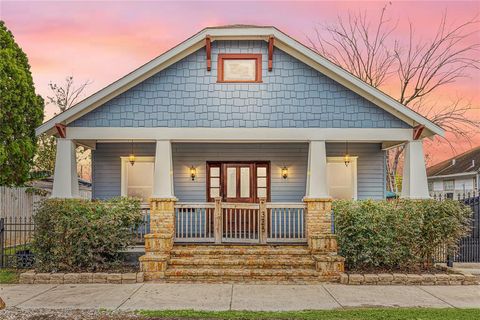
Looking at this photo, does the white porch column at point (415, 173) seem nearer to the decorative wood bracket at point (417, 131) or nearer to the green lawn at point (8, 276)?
the decorative wood bracket at point (417, 131)

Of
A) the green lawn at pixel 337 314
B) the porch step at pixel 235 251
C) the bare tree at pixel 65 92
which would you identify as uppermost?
the bare tree at pixel 65 92

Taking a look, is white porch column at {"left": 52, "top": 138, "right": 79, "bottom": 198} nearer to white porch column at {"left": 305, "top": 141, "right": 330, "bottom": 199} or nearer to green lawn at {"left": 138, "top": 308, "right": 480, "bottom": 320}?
green lawn at {"left": 138, "top": 308, "right": 480, "bottom": 320}

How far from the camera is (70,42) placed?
16.8 metres

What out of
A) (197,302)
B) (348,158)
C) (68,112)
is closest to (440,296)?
(197,302)

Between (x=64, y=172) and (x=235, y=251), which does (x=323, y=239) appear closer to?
(x=235, y=251)

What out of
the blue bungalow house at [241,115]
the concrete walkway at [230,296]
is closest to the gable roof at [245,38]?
the blue bungalow house at [241,115]

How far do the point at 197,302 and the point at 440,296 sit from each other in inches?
182

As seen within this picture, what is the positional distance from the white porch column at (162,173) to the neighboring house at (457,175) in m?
20.2

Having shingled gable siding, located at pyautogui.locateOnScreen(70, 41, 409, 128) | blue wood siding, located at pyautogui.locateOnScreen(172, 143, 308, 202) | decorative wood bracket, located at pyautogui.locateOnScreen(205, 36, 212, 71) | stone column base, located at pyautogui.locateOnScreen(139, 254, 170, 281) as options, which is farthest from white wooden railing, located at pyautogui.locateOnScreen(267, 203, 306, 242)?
decorative wood bracket, located at pyautogui.locateOnScreen(205, 36, 212, 71)

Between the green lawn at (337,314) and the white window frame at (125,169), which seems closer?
the green lawn at (337,314)

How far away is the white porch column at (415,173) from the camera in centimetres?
1169

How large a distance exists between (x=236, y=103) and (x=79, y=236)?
16.5 feet

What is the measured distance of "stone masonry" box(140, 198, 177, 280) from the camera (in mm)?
9961

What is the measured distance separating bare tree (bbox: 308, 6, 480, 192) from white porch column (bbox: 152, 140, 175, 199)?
51.4 feet
